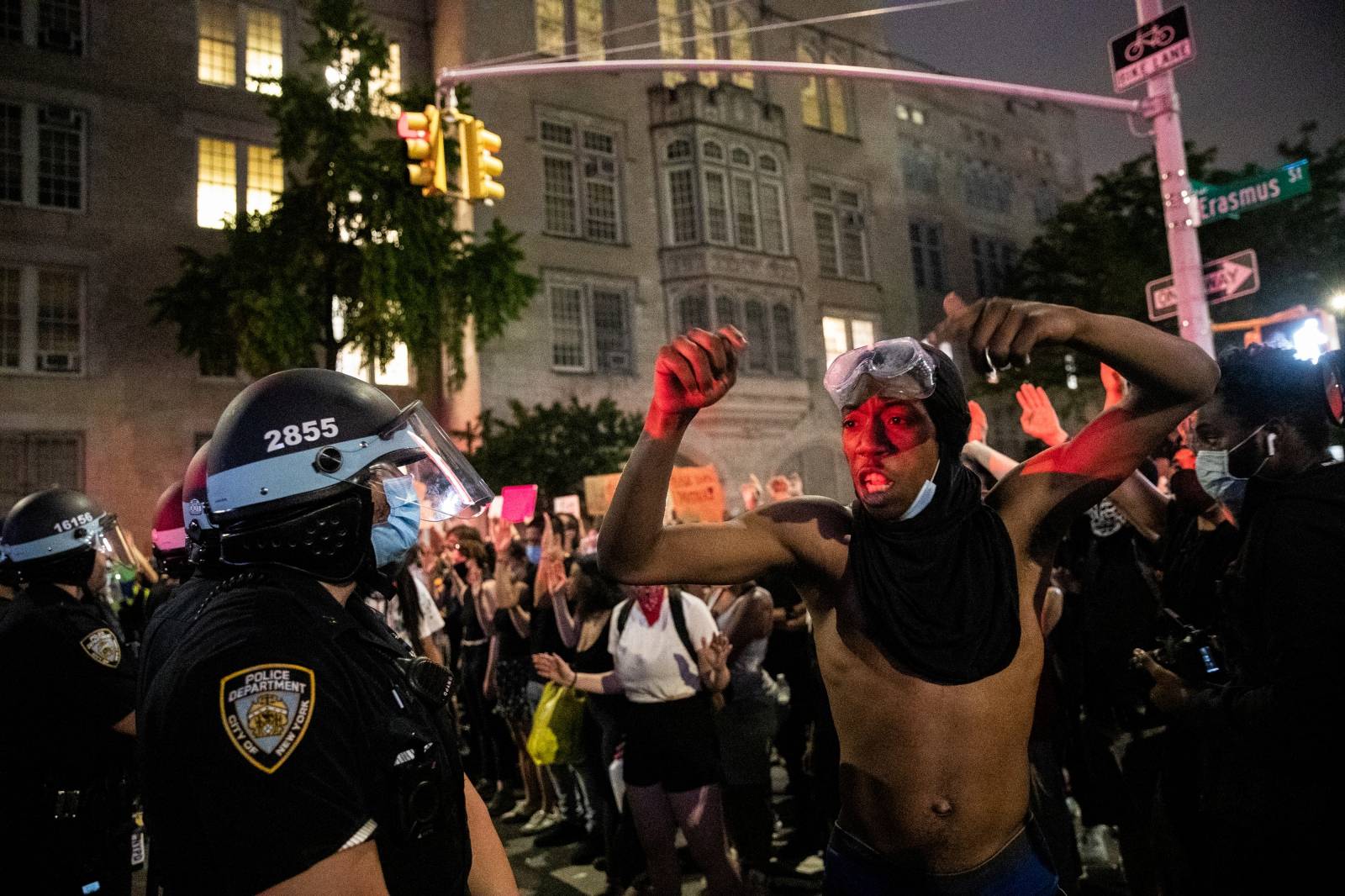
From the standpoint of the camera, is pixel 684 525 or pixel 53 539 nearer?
pixel 684 525

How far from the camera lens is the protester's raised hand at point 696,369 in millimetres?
2246

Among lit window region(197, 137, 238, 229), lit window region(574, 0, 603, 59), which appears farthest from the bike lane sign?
lit window region(197, 137, 238, 229)

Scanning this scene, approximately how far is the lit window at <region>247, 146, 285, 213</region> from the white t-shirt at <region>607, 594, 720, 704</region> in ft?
66.2

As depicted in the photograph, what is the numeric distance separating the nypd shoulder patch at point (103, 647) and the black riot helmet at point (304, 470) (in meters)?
2.07

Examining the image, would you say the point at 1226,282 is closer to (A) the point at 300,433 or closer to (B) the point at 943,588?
(B) the point at 943,588

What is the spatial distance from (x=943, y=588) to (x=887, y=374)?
67 centimetres

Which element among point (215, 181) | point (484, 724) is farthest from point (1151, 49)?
point (215, 181)

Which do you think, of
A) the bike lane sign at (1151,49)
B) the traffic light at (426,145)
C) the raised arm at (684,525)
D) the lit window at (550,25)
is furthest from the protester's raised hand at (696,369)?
the lit window at (550,25)

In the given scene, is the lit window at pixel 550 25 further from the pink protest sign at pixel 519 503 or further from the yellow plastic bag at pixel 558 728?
the yellow plastic bag at pixel 558 728

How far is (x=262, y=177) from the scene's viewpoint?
22281 mm

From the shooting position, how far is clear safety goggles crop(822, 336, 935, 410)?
282 cm

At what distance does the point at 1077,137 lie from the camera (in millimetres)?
40562

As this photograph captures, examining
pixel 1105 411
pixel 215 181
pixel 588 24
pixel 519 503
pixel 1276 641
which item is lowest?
pixel 1276 641

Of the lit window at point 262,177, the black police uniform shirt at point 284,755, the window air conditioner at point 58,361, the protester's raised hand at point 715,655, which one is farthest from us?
the lit window at point 262,177
